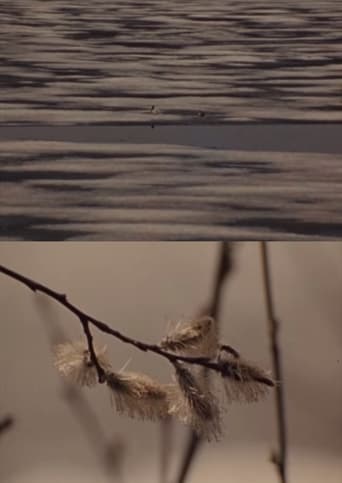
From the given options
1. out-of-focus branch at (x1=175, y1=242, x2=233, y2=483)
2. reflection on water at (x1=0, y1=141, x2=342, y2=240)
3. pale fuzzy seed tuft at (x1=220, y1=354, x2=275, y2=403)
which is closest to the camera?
pale fuzzy seed tuft at (x1=220, y1=354, x2=275, y2=403)

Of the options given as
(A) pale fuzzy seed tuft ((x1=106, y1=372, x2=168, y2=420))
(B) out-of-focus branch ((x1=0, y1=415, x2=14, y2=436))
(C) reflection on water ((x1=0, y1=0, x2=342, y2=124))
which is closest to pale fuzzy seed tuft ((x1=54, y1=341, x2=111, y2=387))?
(A) pale fuzzy seed tuft ((x1=106, y1=372, x2=168, y2=420))

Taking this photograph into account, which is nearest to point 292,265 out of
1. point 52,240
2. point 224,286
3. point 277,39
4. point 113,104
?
point 224,286

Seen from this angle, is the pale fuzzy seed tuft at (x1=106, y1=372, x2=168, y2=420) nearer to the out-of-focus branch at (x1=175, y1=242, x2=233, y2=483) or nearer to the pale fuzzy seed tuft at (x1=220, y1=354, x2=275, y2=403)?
the pale fuzzy seed tuft at (x1=220, y1=354, x2=275, y2=403)

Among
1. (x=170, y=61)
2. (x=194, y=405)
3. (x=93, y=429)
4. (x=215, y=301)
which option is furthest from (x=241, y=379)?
(x=170, y=61)

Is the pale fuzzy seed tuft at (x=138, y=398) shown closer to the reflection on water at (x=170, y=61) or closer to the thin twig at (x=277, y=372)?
the thin twig at (x=277, y=372)

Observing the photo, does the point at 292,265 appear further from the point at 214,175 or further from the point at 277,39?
the point at 277,39

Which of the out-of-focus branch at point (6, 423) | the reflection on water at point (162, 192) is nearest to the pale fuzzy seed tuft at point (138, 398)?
the out-of-focus branch at point (6, 423)
